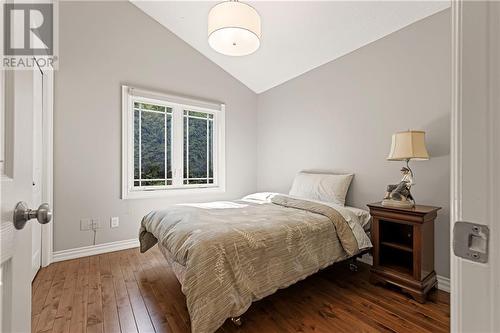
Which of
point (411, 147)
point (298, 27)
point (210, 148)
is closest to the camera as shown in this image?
point (411, 147)

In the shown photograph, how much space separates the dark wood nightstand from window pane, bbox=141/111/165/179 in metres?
2.75

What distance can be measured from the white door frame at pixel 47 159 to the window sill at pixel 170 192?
2.53 feet

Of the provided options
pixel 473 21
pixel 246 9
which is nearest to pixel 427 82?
pixel 246 9

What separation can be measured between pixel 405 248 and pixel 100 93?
3636 millimetres

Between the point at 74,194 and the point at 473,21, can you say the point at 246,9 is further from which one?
the point at 74,194

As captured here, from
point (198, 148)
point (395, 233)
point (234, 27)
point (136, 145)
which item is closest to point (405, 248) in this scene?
point (395, 233)

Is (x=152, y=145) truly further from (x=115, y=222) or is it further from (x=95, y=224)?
(x=95, y=224)

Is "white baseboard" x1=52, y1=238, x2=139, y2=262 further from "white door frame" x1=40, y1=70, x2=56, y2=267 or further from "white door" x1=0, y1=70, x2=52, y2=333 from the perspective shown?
"white door" x1=0, y1=70, x2=52, y2=333

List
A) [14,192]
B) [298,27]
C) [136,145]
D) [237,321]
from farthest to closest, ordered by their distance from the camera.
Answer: [136,145]
[298,27]
[237,321]
[14,192]

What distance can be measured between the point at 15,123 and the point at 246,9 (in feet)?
5.88

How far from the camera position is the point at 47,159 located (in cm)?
265

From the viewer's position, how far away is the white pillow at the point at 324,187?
2848 millimetres

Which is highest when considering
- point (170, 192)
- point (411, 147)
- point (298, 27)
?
point (298, 27)

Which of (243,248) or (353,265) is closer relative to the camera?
(243,248)
